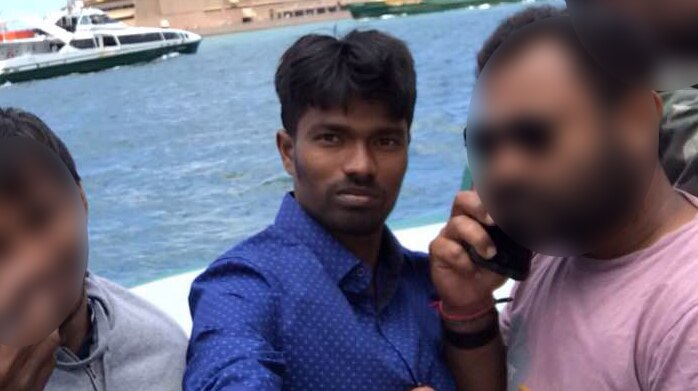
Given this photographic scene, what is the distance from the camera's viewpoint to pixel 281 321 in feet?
2.71

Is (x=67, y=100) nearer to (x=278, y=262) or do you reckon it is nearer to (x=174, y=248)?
(x=174, y=248)

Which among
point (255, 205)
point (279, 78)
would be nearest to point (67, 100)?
point (255, 205)

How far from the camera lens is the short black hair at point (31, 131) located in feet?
2.20

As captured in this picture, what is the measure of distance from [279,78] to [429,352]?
0.31 metres

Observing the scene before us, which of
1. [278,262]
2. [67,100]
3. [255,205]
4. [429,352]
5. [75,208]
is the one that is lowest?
[67,100]

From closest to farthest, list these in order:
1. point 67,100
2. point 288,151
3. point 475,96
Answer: point 475,96 < point 288,151 < point 67,100

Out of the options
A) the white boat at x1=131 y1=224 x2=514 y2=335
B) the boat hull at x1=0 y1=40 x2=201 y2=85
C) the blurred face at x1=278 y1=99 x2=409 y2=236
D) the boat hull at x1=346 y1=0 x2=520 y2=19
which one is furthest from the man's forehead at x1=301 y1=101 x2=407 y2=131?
the boat hull at x1=0 y1=40 x2=201 y2=85

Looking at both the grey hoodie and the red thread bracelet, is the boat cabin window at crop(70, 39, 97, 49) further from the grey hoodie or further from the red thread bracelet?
the red thread bracelet

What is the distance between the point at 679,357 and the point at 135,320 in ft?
1.67

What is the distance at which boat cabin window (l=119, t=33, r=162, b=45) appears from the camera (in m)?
24.5

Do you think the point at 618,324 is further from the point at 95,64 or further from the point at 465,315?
the point at 95,64

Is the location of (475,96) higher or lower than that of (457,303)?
higher

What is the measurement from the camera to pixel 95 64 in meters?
23.5

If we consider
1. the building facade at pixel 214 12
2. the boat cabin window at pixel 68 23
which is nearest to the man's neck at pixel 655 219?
the boat cabin window at pixel 68 23
